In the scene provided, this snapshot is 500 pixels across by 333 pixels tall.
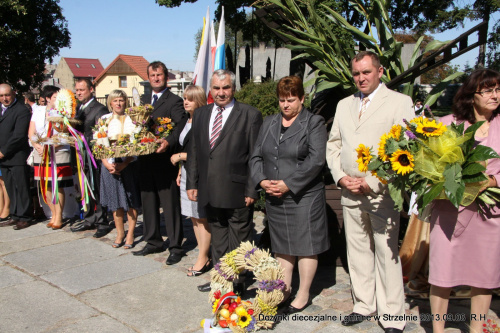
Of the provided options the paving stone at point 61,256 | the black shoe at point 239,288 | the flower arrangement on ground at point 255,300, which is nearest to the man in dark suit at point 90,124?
the paving stone at point 61,256

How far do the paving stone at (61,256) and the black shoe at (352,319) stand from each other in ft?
10.3

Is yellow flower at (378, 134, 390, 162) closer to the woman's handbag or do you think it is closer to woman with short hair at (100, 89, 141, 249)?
woman with short hair at (100, 89, 141, 249)

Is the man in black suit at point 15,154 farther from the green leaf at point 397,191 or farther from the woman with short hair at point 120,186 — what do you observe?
the green leaf at point 397,191

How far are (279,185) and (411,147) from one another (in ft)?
3.78

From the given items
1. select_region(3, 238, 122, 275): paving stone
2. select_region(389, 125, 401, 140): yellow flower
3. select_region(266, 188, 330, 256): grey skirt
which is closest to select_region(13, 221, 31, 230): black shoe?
select_region(3, 238, 122, 275): paving stone

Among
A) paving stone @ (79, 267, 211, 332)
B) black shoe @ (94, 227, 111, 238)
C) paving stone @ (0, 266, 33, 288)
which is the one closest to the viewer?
paving stone @ (79, 267, 211, 332)

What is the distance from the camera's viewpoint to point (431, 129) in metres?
3.07

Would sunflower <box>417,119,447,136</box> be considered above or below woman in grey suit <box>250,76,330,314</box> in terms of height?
above

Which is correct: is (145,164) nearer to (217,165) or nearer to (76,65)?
(217,165)

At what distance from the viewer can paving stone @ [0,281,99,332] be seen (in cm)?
402

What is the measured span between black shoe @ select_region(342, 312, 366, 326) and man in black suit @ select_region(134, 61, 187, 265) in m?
2.33

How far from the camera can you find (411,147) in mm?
3139

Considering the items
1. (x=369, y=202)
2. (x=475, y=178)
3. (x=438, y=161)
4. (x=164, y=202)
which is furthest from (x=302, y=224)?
(x=164, y=202)

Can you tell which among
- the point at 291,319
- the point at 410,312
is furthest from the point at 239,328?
the point at 410,312
